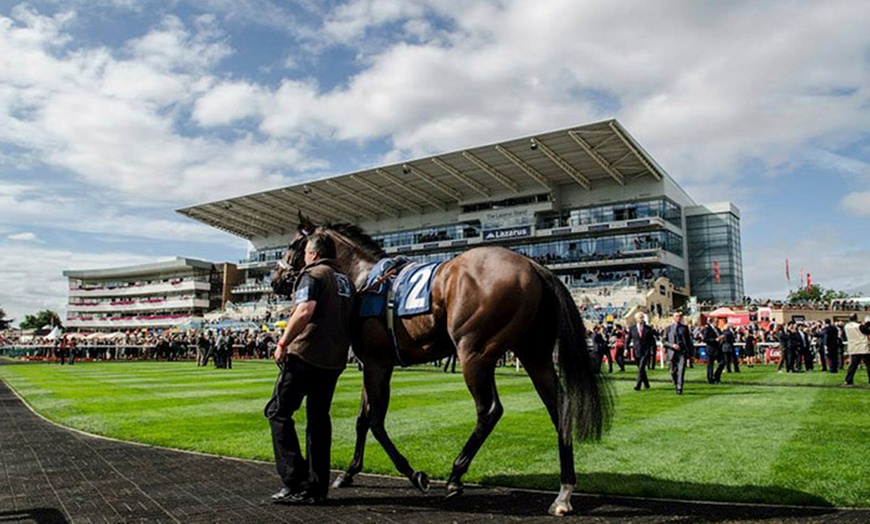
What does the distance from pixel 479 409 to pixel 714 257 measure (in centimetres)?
6465

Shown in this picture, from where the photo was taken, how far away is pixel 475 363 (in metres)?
4.73

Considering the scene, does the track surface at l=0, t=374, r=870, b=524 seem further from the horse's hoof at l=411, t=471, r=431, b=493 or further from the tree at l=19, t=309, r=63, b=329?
the tree at l=19, t=309, r=63, b=329

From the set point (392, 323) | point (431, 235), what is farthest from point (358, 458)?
point (431, 235)

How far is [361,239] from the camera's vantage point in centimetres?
588

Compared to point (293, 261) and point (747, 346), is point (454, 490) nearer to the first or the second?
point (293, 261)

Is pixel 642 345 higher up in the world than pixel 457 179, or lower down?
lower down

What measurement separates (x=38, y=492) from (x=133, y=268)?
105711 millimetres

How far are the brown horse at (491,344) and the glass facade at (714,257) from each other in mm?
62541

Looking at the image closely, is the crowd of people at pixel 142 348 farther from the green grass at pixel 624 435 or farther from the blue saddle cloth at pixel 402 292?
the blue saddle cloth at pixel 402 292

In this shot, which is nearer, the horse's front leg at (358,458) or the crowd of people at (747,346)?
the horse's front leg at (358,458)

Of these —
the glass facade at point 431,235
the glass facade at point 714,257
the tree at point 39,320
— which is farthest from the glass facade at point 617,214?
the tree at point 39,320

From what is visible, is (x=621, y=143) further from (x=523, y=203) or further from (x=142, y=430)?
(x=142, y=430)

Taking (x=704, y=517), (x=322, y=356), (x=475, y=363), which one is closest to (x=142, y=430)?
(x=322, y=356)

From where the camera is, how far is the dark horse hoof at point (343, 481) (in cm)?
521
